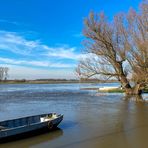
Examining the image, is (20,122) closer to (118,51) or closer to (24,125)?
(24,125)

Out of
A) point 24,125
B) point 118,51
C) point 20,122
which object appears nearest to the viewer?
point 24,125

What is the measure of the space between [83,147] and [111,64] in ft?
87.7

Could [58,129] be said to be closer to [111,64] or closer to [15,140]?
[15,140]

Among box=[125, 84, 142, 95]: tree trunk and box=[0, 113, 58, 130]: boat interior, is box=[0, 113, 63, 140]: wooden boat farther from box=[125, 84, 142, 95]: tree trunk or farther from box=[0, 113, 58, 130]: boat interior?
box=[125, 84, 142, 95]: tree trunk

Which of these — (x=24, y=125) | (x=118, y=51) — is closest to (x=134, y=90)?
(x=118, y=51)

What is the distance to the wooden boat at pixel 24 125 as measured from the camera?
37.3ft

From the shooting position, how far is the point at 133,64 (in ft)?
109

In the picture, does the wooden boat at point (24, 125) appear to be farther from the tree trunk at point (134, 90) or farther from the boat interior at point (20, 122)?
the tree trunk at point (134, 90)

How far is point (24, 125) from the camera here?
42.1 feet

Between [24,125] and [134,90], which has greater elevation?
[134,90]

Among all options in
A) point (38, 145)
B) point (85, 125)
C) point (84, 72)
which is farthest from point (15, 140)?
point (84, 72)

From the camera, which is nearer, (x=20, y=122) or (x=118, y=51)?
(x=20, y=122)

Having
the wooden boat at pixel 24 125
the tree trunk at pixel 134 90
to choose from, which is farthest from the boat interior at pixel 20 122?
the tree trunk at pixel 134 90

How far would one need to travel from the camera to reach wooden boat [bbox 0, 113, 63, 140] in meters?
11.4
